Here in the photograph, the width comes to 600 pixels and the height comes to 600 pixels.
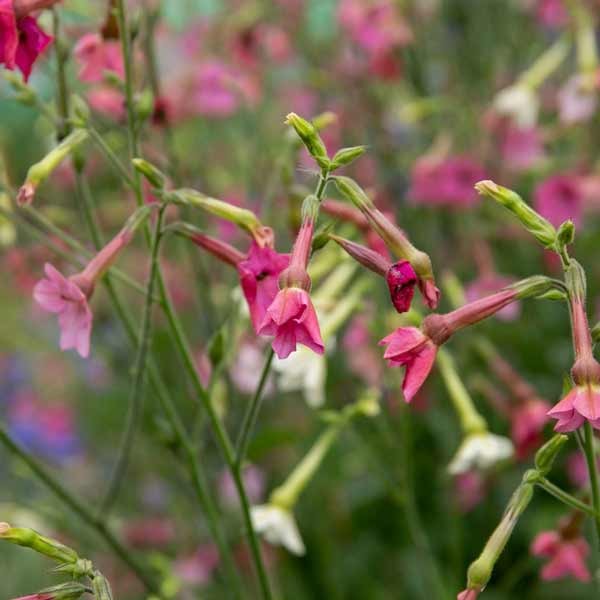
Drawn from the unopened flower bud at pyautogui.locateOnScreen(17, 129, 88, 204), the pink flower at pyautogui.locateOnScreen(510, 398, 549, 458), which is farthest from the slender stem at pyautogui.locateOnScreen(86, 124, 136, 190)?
the pink flower at pyautogui.locateOnScreen(510, 398, 549, 458)

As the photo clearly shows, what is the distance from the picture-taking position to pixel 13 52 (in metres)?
1.19

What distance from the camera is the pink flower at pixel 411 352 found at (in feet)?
3.52

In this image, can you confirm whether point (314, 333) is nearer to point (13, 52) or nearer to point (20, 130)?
point (13, 52)

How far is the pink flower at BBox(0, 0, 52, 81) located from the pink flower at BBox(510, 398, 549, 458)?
110 centimetres

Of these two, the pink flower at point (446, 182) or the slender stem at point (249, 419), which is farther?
the pink flower at point (446, 182)

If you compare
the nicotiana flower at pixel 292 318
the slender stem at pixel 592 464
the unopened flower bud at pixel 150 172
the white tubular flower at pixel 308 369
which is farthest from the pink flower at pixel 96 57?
the slender stem at pixel 592 464

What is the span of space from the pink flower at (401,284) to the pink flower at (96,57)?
0.68m

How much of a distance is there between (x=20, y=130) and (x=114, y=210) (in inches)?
80.4

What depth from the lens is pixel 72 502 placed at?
60.8 inches

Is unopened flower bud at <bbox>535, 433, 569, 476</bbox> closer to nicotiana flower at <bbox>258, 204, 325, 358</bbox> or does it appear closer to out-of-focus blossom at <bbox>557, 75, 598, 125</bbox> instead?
nicotiana flower at <bbox>258, 204, 325, 358</bbox>

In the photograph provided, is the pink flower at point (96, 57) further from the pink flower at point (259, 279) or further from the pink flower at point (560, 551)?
the pink flower at point (560, 551)

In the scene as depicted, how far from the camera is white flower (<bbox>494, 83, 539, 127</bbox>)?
239 cm

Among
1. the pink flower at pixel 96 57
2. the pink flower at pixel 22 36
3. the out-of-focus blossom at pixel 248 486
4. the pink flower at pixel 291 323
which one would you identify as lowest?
the out-of-focus blossom at pixel 248 486

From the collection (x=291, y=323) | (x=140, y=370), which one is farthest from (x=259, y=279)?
(x=140, y=370)
